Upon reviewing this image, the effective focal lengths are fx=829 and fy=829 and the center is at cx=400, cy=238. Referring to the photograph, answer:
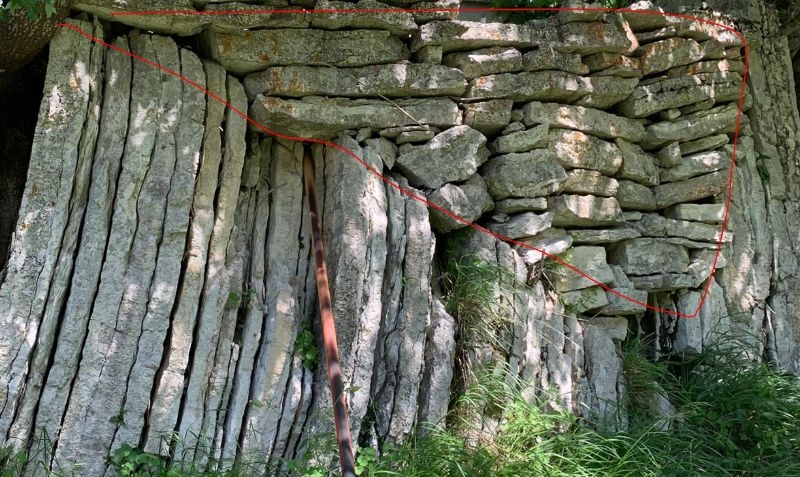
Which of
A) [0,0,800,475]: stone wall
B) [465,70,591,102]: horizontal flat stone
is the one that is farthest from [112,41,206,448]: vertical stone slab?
[465,70,591,102]: horizontal flat stone

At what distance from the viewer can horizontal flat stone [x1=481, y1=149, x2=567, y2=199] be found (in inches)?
198

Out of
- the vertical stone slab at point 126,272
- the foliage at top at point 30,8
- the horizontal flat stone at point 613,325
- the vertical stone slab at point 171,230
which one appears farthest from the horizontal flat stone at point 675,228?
the foliage at top at point 30,8

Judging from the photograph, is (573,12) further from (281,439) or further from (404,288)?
(281,439)

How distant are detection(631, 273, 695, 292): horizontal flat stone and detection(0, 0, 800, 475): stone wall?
0.01 meters

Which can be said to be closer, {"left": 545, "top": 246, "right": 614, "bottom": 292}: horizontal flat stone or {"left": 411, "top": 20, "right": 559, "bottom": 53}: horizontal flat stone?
{"left": 411, "top": 20, "right": 559, "bottom": 53}: horizontal flat stone

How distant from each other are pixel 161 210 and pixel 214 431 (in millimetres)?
1145

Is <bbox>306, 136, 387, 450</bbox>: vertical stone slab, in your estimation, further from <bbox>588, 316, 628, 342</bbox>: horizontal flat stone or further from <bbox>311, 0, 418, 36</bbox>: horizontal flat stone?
<bbox>588, 316, 628, 342</bbox>: horizontal flat stone

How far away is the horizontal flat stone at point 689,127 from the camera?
5.49 m

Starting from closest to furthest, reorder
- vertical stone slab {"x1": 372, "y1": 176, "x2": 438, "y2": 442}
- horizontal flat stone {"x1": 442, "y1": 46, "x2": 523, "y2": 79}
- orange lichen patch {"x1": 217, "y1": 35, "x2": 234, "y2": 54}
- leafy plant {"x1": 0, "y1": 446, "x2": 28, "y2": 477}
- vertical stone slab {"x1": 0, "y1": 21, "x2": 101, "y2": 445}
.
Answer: leafy plant {"x1": 0, "y1": 446, "x2": 28, "y2": 477}, vertical stone slab {"x1": 0, "y1": 21, "x2": 101, "y2": 445}, vertical stone slab {"x1": 372, "y1": 176, "x2": 438, "y2": 442}, orange lichen patch {"x1": 217, "y1": 35, "x2": 234, "y2": 54}, horizontal flat stone {"x1": 442, "y1": 46, "x2": 523, "y2": 79}

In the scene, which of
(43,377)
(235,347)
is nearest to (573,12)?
(235,347)

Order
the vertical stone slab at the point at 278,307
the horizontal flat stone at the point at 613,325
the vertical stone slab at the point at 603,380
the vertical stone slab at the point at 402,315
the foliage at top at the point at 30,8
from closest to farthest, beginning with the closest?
the foliage at top at the point at 30,8, the vertical stone slab at the point at 278,307, the vertical stone slab at the point at 402,315, the vertical stone slab at the point at 603,380, the horizontal flat stone at the point at 613,325

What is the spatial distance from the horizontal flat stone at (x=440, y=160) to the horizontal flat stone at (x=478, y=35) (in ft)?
1.69

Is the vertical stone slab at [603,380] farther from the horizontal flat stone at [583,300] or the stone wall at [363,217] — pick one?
the horizontal flat stone at [583,300]

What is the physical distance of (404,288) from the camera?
4590 mm
